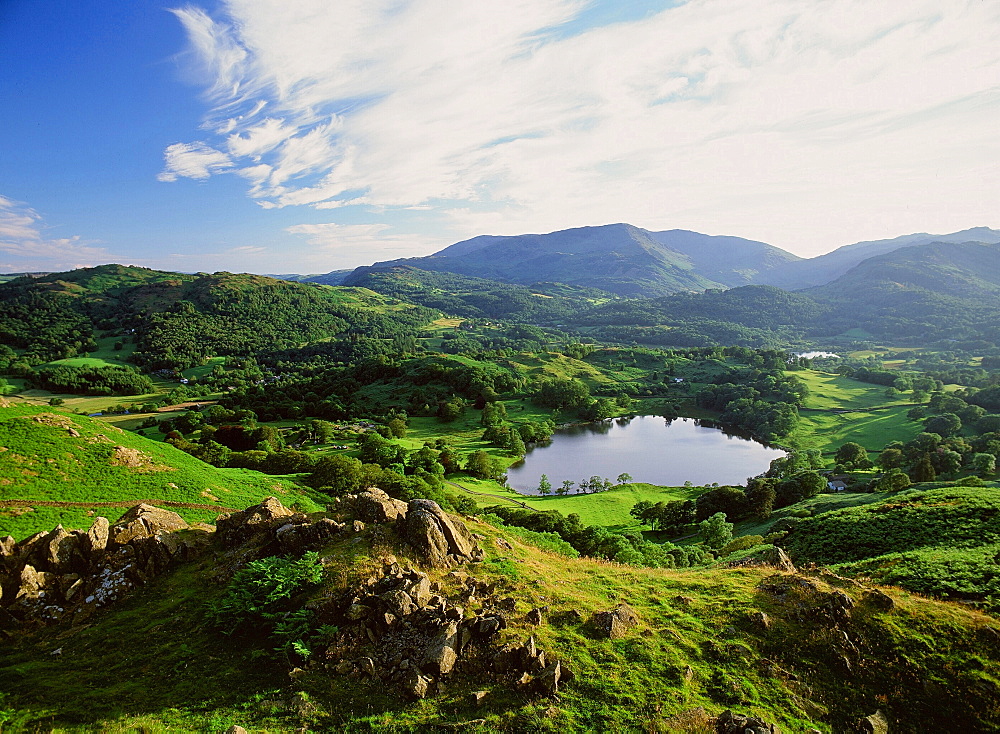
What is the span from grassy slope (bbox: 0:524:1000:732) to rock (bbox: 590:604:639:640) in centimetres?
27

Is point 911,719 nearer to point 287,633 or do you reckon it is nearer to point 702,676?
point 702,676

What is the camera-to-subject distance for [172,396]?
14088 cm

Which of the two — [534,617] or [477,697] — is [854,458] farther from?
[477,697]

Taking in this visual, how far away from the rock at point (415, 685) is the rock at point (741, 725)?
7.60 meters

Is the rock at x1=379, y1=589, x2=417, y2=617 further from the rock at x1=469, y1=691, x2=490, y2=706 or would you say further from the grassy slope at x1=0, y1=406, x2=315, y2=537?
the grassy slope at x1=0, y1=406, x2=315, y2=537

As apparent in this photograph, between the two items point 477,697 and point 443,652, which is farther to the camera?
point 443,652

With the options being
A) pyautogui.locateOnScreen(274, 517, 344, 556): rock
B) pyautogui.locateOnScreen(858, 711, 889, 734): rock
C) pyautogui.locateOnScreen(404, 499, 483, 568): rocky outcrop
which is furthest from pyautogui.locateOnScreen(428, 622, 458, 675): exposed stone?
pyautogui.locateOnScreen(858, 711, 889, 734): rock

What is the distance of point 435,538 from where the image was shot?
1759cm

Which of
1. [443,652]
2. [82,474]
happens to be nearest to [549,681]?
[443,652]

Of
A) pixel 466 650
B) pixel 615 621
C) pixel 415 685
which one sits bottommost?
pixel 615 621

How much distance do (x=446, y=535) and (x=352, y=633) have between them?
17.3ft

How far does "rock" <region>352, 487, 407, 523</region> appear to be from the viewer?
61.8 ft

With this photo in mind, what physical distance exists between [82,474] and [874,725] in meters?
42.7

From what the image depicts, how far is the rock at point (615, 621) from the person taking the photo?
14359mm
